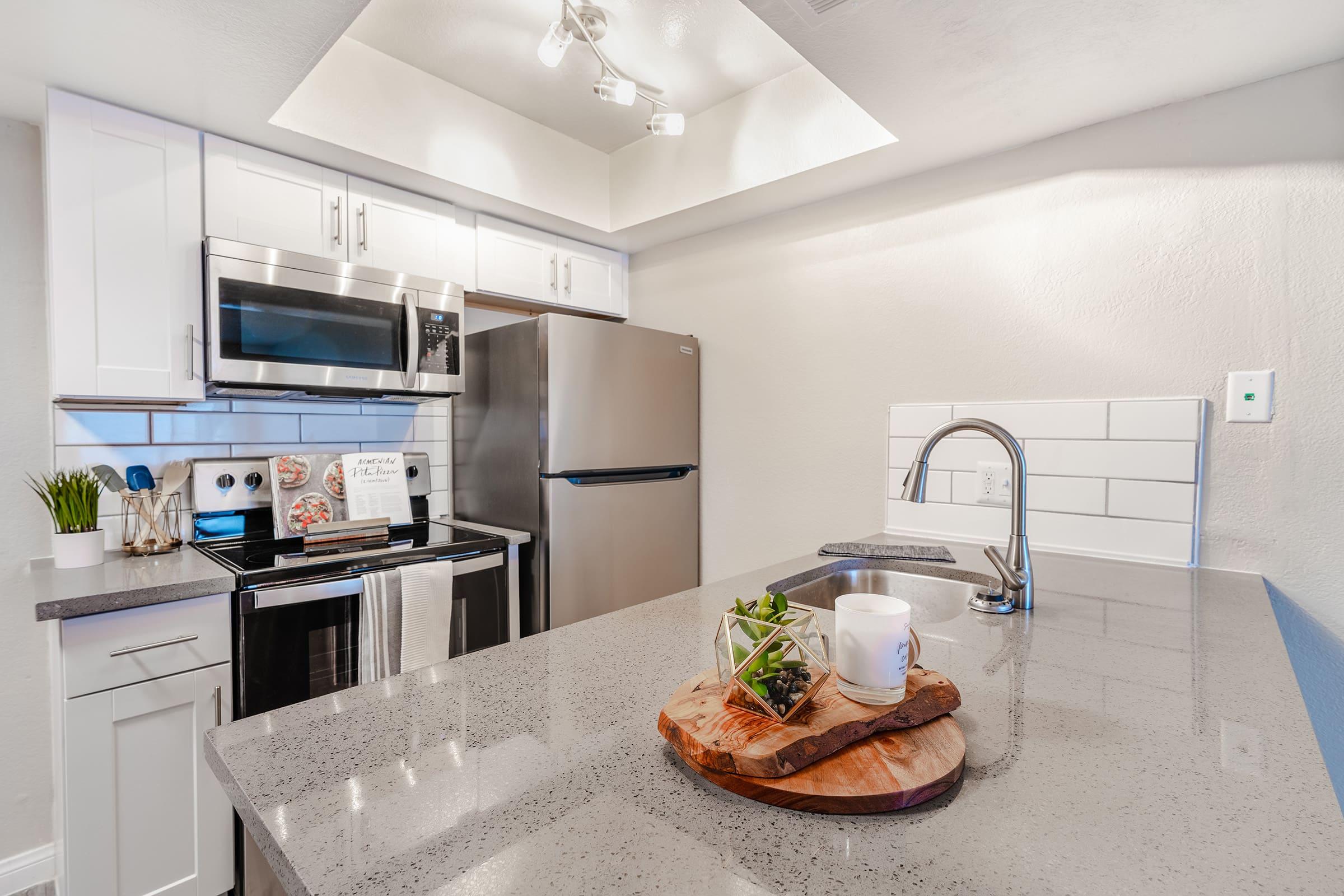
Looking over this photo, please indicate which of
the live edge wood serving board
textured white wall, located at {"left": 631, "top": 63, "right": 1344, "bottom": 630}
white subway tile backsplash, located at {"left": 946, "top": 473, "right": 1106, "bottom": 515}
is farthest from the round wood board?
textured white wall, located at {"left": 631, "top": 63, "right": 1344, "bottom": 630}

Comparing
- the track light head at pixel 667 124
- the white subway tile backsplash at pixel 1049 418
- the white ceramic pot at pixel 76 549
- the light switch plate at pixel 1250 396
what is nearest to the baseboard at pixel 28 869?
the white ceramic pot at pixel 76 549

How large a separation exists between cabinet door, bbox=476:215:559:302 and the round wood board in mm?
2169

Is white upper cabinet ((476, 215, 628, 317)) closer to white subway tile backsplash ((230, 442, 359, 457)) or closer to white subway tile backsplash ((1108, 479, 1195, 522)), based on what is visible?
white subway tile backsplash ((230, 442, 359, 457))

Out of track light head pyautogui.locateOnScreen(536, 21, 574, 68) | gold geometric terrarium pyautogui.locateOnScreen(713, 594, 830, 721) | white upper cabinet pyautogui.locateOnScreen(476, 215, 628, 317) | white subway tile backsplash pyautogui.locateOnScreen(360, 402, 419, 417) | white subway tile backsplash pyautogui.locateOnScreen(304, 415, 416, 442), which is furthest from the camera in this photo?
white upper cabinet pyautogui.locateOnScreen(476, 215, 628, 317)

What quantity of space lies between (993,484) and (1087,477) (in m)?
0.24

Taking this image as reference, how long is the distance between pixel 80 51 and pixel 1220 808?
92.1 inches

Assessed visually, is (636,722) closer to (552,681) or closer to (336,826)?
(552,681)

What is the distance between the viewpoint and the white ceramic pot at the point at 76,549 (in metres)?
1.55

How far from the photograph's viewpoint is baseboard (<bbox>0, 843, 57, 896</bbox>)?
1.73m

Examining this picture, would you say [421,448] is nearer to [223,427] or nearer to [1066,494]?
[223,427]

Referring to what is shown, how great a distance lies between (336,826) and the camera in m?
0.51

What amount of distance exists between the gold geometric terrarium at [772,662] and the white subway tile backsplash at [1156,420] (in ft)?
4.85

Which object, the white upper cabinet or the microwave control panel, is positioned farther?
the white upper cabinet

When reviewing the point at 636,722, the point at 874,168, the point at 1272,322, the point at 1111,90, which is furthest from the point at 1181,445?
the point at 636,722
